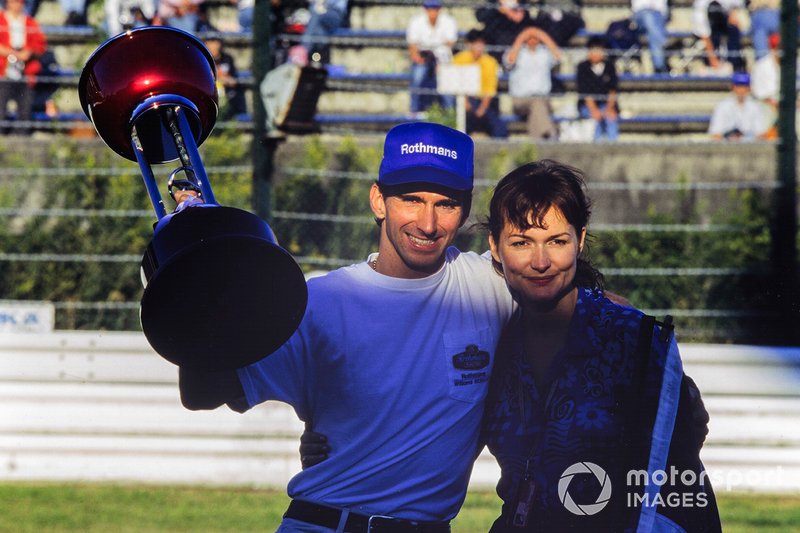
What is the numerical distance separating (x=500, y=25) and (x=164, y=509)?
178 inches

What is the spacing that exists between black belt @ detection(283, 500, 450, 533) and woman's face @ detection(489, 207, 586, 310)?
64cm

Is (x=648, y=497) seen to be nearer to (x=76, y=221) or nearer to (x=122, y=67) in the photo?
(x=122, y=67)

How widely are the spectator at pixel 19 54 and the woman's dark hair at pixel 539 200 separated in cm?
538

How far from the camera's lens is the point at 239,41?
305 inches

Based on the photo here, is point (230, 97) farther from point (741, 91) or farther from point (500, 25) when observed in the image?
point (741, 91)

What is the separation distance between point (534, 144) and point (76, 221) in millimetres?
2906

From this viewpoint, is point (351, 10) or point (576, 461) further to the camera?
point (351, 10)

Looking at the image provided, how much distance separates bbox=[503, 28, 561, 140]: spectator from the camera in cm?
823

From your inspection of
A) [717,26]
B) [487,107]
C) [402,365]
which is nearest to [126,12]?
[487,107]

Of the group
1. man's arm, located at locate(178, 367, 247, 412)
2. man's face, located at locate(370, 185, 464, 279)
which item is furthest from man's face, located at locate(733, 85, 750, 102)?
man's arm, located at locate(178, 367, 247, 412)

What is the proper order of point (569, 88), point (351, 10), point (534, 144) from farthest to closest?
point (351, 10) < point (569, 88) < point (534, 144)

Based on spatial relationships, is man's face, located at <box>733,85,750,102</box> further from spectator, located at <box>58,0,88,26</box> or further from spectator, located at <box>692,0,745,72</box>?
spectator, located at <box>58,0,88,26</box>

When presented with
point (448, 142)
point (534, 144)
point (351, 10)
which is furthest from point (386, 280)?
point (351, 10)

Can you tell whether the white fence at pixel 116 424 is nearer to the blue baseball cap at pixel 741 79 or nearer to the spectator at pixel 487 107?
the spectator at pixel 487 107
